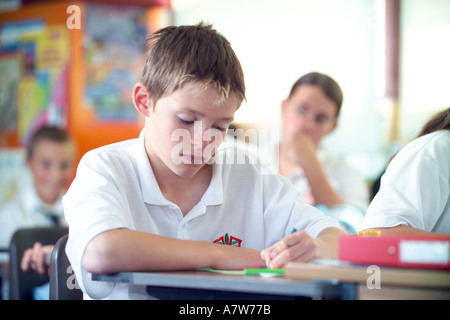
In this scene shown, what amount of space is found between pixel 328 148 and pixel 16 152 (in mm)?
2071

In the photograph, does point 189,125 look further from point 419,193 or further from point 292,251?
point 419,193

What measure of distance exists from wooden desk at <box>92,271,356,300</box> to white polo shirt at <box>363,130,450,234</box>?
0.46 m

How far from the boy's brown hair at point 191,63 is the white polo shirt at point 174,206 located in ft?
0.47

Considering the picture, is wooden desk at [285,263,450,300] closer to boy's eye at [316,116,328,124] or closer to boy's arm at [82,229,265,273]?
boy's arm at [82,229,265,273]

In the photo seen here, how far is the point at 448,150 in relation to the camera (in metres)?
1.20

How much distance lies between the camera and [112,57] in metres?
3.74

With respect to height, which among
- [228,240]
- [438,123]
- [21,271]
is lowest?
[21,271]

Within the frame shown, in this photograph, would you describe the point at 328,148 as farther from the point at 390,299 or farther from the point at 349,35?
the point at 390,299

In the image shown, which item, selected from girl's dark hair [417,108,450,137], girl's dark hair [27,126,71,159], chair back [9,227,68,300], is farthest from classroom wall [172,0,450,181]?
girl's dark hair [417,108,450,137]

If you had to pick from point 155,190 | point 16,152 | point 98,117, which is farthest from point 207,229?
point 16,152

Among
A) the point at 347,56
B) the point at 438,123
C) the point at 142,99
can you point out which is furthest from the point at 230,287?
the point at 347,56

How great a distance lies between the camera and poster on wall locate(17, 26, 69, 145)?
3.70 m

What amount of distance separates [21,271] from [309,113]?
1.32 metres

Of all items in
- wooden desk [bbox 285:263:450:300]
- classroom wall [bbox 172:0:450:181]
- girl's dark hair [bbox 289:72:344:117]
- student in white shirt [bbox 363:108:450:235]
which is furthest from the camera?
classroom wall [bbox 172:0:450:181]
